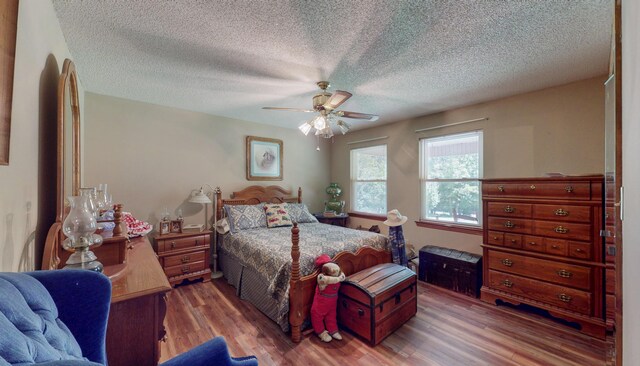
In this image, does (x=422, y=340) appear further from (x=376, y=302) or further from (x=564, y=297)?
(x=564, y=297)

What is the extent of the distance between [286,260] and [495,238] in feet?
7.39

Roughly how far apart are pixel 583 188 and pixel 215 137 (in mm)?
4282

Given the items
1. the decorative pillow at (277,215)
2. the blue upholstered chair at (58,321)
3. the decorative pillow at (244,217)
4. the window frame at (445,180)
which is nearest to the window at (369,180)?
the window frame at (445,180)

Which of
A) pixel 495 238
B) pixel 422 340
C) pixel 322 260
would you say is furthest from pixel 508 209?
pixel 322 260

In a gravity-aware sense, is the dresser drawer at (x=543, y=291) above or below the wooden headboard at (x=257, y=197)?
below

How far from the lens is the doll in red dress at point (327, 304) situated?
217cm

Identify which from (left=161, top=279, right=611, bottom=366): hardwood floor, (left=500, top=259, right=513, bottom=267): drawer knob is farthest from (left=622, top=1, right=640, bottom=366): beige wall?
(left=500, top=259, right=513, bottom=267): drawer knob

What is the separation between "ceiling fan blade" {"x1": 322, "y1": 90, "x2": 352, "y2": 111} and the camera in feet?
7.09

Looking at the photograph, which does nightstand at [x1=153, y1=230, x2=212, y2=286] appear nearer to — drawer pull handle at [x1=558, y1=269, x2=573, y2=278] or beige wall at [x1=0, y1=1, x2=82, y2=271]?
beige wall at [x1=0, y1=1, x2=82, y2=271]

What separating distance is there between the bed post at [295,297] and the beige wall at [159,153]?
2.21 meters

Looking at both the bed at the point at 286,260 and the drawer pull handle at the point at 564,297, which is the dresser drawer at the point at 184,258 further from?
the drawer pull handle at the point at 564,297

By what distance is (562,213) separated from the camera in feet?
7.77

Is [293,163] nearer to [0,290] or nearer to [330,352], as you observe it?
[330,352]

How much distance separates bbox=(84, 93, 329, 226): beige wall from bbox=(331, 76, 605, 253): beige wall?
2364mm
